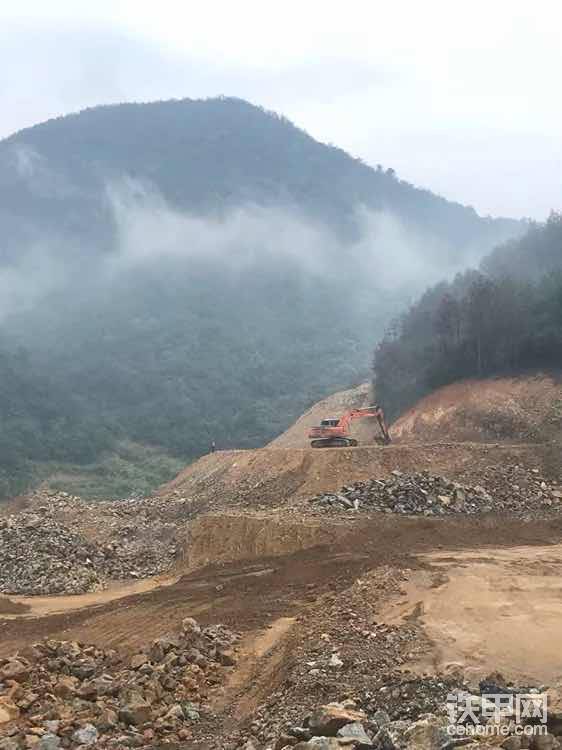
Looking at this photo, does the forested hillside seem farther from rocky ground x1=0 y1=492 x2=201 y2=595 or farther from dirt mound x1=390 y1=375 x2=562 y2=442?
rocky ground x1=0 y1=492 x2=201 y2=595

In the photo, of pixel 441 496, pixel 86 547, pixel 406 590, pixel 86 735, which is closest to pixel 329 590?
pixel 406 590

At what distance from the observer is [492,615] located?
449 inches

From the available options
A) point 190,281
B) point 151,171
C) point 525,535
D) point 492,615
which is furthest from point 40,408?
point 151,171

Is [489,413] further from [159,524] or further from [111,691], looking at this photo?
[111,691]

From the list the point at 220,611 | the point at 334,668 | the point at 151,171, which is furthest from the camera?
the point at 151,171

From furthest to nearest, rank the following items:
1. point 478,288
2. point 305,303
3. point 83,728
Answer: point 305,303 → point 478,288 → point 83,728

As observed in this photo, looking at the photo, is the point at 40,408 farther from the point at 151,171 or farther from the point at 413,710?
the point at 151,171

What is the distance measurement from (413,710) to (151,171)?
122 m

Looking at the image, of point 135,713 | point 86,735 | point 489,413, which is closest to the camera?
point 86,735

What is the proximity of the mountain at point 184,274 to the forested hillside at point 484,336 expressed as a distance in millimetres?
18780

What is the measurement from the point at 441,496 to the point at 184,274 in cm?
7549

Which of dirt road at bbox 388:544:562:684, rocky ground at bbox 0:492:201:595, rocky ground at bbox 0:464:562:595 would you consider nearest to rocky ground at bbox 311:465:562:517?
rocky ground at bbox 0:464:562:595

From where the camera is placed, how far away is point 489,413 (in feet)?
90.0

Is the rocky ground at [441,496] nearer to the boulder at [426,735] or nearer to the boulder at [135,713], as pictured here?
the boulder at [135,713]
